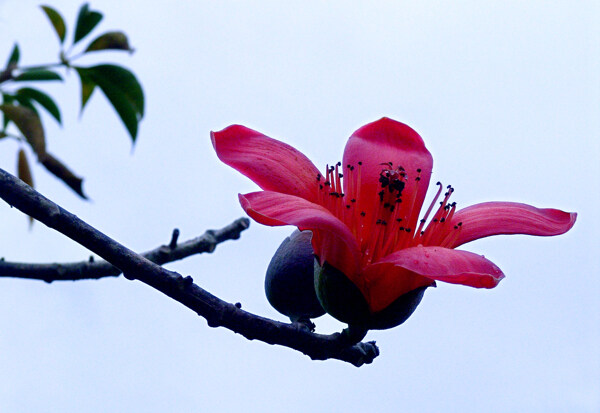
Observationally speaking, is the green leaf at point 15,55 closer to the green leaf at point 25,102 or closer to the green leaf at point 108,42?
the green leaf at point 25,102

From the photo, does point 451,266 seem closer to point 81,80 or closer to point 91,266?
point 91,266

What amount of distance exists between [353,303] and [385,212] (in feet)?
0.58

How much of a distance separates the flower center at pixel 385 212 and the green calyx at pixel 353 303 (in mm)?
53

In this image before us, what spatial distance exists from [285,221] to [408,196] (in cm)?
39

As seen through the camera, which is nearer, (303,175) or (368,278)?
(368,278)

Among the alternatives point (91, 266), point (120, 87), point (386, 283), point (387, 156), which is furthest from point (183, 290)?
point (120, 87)

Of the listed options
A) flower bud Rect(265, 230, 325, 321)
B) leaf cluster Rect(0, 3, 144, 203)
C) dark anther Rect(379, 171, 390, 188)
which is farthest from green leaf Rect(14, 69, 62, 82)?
dark anther Rect(379, 171, 390, 188)

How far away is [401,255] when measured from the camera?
106 cm

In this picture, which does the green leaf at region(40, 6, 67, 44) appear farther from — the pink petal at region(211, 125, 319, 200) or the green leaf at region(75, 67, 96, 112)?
the pink petal at region(211, 125, 319, 200)

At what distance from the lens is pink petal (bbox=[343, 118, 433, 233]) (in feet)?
4.35

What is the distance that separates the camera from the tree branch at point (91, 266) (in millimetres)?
1593

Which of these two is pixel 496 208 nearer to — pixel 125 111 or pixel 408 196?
pixel 408 196

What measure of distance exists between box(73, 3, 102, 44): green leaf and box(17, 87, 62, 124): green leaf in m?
0.24

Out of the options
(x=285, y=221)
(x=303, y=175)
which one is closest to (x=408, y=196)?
(x=303, y=175)
